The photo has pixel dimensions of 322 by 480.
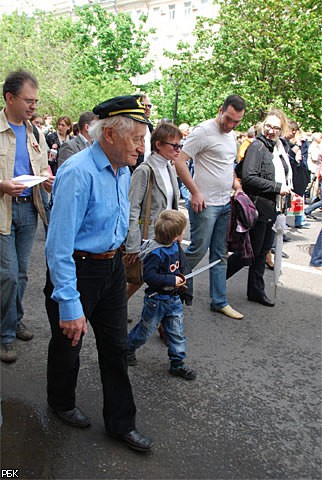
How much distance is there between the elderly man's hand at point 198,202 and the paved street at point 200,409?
106cm

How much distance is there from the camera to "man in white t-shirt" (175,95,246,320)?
4430 millimetres

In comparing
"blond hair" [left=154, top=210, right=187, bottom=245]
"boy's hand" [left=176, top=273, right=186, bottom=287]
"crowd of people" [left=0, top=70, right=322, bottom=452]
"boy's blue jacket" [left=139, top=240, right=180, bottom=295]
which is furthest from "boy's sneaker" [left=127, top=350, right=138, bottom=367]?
"blond hair" [left=154, top=210, right=187, bottom=245]

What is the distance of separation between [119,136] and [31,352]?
2.10 meters

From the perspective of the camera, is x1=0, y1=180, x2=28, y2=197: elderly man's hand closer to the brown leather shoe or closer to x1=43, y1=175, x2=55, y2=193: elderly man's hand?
x1=43, y1=175, x2=55, y2=193: elderly man's hand

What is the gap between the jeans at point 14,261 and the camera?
3.50 meters

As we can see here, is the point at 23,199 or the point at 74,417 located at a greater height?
the point at 23,199

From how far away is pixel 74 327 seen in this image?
7.63 ft

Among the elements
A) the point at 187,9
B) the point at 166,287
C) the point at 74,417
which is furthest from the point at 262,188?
the point at 187,9

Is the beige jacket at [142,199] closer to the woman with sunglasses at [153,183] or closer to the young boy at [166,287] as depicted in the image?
the woman with sunglasses at [153,183]

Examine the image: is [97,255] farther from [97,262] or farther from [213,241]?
[213,241]

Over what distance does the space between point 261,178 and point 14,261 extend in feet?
8.43

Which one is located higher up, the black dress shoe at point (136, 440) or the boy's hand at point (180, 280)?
the boy's hand at point (180, 280)

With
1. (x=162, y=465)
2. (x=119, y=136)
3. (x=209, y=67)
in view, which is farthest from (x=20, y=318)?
(x=209, y=67)

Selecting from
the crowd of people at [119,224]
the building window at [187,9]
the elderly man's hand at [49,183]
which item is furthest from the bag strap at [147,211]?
the building window at [187,9]
